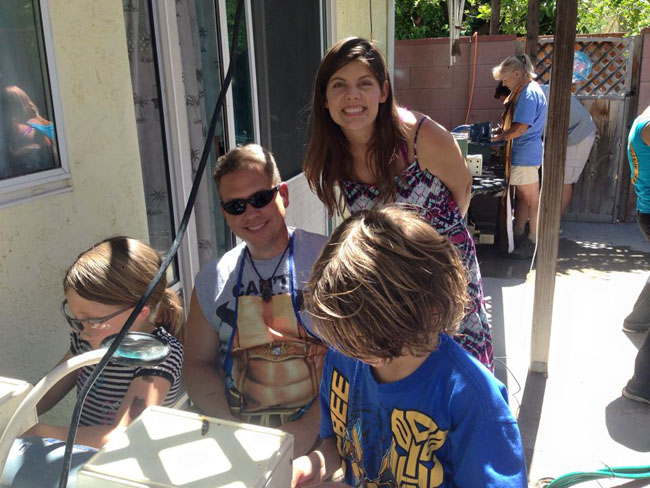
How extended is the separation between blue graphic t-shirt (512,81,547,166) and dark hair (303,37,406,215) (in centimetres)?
362

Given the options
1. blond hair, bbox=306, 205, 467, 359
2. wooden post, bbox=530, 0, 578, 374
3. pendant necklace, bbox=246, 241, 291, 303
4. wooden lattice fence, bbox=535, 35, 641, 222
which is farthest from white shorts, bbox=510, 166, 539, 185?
blond hair, bbox=306, 205, 467, 359

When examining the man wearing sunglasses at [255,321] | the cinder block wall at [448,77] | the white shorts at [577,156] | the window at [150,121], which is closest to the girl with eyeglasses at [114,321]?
the man wearing sunglasses at [255,321]

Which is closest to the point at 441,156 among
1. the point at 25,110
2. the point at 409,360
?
the point at 409,360

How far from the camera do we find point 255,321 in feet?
5.69

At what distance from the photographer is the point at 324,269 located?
1.04m

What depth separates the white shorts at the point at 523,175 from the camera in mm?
5598

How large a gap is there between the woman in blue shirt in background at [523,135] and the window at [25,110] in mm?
4323

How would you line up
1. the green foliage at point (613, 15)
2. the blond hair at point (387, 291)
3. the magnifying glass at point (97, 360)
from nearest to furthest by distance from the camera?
the magnifying glass at point (97, 360), the blond hair at point (387, 291), the green foliage at point (613, 15)

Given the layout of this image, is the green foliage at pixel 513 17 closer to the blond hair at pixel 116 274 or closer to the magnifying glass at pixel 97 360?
the blond hair at pixel 116 274

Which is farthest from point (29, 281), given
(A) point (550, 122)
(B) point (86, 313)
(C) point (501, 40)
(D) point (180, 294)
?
(C) point (501, 40)

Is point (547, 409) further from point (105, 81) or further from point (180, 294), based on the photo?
point (105, 81)

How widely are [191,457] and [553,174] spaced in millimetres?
2613

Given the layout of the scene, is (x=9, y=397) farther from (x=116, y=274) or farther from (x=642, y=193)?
(x=642, y=193)

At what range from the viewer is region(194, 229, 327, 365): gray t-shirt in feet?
5.75
